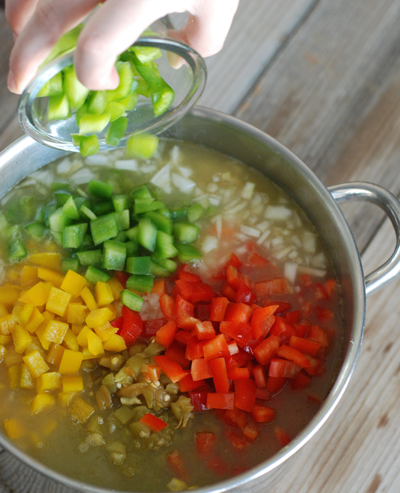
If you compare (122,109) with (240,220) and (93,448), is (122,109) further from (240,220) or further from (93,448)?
(93,448)

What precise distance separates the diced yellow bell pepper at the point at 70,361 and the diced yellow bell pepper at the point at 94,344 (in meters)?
0.04

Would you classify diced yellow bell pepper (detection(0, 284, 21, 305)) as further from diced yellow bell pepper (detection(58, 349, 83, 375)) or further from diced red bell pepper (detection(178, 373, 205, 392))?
diced red bell pepper (detection(178, 373, 205, 392))

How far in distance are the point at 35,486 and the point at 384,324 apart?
49.3 inches

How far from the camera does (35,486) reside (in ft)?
4.44

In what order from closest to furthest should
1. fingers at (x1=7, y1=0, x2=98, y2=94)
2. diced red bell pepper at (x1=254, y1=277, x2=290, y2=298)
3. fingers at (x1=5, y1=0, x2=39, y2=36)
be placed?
1. fingers at (x1=7, y1=0, x2=98, y2=94)
2. fingers at (x1=5, y1=0, x2=39, y2=36)
3. diced red bell pepper at (x1=254, y1=277, x2=290, y2=298)

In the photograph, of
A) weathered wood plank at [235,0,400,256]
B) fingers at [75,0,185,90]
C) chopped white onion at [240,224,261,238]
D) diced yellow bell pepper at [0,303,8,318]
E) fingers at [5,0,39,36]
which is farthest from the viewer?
weathered wood plank at [235,0,400,256]

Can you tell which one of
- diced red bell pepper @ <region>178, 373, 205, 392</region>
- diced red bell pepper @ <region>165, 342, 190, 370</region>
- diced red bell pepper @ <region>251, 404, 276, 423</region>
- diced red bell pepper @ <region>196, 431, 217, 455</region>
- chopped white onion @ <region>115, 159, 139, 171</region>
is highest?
chopped white onion @ <region>115, 159, 139, 171</region>

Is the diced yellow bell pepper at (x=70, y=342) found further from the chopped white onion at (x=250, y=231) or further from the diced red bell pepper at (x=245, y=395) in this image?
the chopped white onion at (x=250, y=231)

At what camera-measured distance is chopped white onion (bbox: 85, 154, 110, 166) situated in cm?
175

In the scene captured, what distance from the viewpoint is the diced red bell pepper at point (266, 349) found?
4.65 ft

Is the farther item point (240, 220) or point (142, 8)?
point (240, 220)

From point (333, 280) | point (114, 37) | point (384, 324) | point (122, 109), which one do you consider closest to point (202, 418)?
point (333, 280)

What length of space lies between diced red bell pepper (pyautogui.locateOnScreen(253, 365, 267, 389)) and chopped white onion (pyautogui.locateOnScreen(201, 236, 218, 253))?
1.43ft

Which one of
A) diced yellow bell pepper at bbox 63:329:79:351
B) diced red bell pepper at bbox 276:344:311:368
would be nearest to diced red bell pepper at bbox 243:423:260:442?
diced red bell pepper at bbox 276:344:311:368
